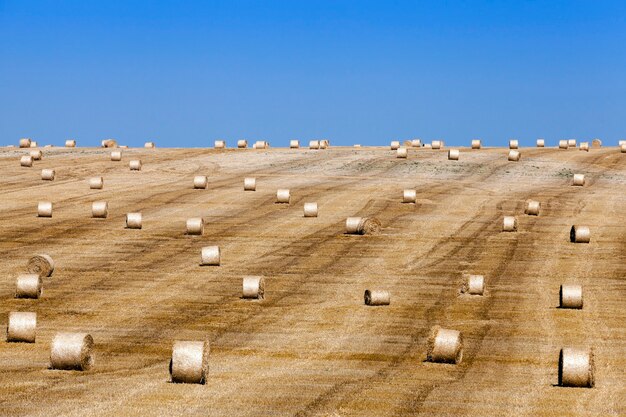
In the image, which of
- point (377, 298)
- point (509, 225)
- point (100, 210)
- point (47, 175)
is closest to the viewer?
point (377, 298)

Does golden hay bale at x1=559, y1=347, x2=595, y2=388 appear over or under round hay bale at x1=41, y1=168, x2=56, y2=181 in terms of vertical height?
under

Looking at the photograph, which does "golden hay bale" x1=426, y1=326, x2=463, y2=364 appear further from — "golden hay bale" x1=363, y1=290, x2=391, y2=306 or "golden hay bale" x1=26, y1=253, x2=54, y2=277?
"golden hay bale" x1=26, y1=253, x2=54, y2=277

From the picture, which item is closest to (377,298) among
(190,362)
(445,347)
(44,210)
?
(445,347)

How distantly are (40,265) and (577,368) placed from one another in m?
18.6

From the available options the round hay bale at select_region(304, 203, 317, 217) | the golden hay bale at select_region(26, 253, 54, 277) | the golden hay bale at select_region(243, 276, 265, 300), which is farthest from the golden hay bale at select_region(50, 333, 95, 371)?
the round hay bale at select_region(304, 203, 317, 217)

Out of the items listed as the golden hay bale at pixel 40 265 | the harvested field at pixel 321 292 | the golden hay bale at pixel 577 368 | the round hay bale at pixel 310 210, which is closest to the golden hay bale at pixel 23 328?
the harvested field at pixel 321 292

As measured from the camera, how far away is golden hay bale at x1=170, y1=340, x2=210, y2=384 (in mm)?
22078

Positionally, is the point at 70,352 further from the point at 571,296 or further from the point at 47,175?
the point at 47,175

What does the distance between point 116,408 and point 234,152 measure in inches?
2570

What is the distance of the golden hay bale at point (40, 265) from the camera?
36.4 meters

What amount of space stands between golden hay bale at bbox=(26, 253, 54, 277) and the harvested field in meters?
0.31

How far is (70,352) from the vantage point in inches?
923

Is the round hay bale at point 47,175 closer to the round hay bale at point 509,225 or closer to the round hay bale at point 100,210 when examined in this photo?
the round hay bale at point 100,210

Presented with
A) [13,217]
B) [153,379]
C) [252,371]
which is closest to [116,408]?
[153,379]
